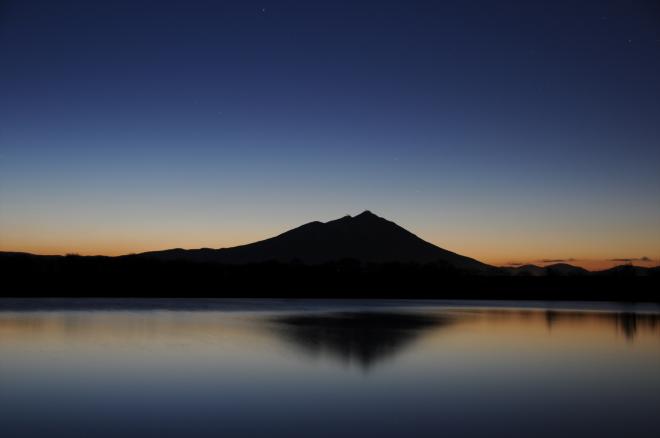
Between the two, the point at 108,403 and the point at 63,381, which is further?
the point at 63,381

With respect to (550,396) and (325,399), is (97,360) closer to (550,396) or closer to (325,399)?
(325,399)

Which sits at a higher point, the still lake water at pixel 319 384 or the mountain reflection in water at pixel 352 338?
the mountain reflection in water at pixel 352 338

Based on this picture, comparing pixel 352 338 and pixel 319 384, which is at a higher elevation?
pixel 352 338

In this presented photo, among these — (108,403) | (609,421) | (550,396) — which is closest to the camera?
(609,421)

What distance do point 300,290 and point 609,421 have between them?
83.0 metres

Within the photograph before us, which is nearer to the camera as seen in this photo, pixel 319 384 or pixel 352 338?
pixel 319 384

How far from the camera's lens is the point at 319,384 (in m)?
11.8

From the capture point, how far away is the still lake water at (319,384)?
8422 mm

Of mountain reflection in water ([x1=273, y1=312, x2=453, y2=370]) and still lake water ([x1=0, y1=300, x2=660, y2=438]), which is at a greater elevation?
mountain reflection in water ([x1=273, y1=312, x2=453, y2=370])

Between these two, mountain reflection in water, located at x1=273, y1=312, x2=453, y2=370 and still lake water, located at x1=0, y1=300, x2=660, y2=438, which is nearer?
still lake water, located at x1=0, y1=300, x2=660, y2=438

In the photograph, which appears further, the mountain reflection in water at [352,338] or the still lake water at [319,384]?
the mountain reflection in water at [352,338]

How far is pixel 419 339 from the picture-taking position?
825 inches

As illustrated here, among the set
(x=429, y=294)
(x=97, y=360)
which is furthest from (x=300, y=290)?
(x=97, y=360)

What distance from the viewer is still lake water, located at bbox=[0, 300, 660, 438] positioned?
842 centimetres
